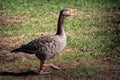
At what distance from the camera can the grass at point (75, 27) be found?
1193cm

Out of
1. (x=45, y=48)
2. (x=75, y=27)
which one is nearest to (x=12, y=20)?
(x=75, y=27)

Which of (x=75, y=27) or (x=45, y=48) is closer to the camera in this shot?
(x=45, y=48)

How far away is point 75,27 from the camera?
1593 centimetres

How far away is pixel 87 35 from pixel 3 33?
304cm

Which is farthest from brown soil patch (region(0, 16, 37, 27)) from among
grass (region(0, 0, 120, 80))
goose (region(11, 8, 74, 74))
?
goose (region(11, 8, 74, 74))

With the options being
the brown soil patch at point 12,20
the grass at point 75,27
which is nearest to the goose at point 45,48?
the grass at point 75,27

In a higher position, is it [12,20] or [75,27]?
[12,20]

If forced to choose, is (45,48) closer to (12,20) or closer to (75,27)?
(75,27)

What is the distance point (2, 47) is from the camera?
13.4 meters

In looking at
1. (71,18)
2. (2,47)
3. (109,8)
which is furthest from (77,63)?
(109,8)

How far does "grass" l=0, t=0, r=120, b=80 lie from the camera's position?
39.1 ft

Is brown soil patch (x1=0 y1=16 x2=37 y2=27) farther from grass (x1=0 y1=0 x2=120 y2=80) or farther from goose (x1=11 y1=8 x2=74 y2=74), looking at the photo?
goose (x1=11 y1=8 x2=74 y2=74)

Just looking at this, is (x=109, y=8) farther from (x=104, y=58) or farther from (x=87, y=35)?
(x=104, y=58)

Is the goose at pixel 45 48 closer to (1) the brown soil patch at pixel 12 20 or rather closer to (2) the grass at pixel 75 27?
(2) the grass at pixel 75 27
